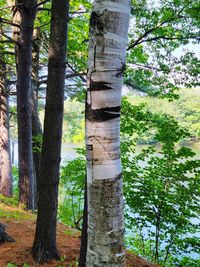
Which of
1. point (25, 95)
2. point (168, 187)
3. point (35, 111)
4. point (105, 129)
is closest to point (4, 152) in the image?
point (35, 111)

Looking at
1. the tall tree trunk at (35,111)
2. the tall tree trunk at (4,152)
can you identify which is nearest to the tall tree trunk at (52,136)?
the tall tree trunk at (35,111)

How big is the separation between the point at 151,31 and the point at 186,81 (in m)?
1.34

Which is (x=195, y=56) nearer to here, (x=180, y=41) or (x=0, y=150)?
(x=180, y=41)

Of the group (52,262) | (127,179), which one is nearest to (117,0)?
(52,262)

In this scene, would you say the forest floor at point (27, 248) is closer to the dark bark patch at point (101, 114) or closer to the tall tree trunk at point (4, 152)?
the dark bark patch at point (101, 114)

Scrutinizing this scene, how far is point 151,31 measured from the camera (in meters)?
6.28

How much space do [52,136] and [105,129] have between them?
2295mm

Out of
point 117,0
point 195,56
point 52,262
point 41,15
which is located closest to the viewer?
point 117,0

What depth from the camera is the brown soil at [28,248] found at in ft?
11.7

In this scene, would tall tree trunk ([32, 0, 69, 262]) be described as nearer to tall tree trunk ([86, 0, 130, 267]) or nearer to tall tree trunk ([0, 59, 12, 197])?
tall tree trunk ([86, 0, 130, 267])

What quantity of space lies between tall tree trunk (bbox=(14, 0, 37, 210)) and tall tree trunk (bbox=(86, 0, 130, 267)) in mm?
4737

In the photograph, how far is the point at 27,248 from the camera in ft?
12.7

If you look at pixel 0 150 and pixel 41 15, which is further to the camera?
pixel 0 150

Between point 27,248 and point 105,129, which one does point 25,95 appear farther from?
point 105,129
